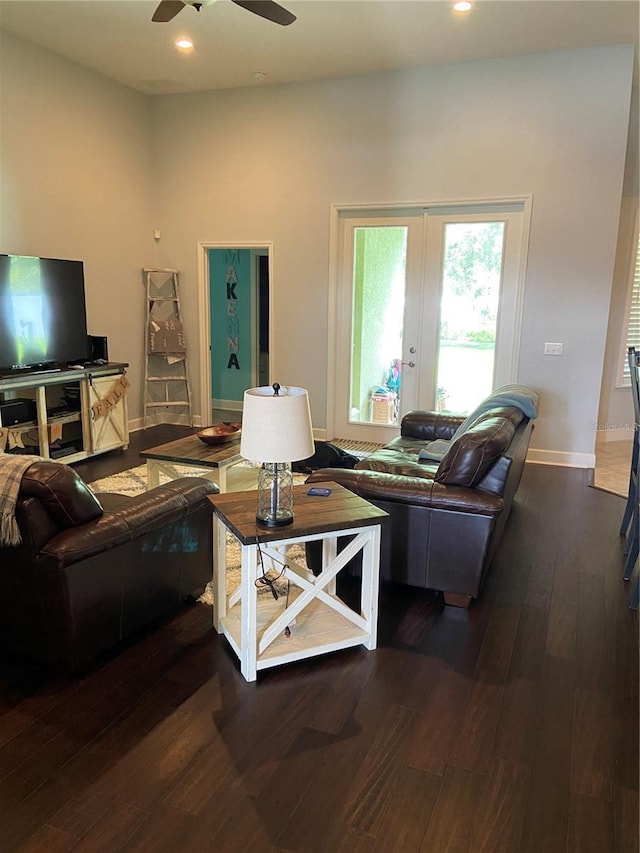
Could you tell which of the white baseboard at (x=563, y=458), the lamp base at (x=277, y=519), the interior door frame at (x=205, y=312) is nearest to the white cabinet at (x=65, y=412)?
the interior door frame at (x=205, y=312)

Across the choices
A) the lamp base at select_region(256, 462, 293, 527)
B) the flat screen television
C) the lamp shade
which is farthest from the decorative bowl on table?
the flat screen television

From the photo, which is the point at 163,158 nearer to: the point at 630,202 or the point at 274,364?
the point at 274,364

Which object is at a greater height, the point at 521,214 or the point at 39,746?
the point at 521,214

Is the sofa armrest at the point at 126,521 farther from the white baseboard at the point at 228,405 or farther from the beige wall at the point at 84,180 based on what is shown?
the white baseboard at the point at 228,405

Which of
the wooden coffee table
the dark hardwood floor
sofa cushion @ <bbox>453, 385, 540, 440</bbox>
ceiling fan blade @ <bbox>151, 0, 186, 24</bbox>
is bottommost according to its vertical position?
the dark hardwood floor

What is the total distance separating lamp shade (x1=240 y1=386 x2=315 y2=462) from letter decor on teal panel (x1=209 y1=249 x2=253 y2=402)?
571 centimetres

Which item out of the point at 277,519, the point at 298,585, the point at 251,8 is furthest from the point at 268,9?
the point at 298,585

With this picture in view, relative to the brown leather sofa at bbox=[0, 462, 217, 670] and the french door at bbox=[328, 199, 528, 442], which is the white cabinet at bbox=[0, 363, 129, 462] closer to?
the french door at bbox=[328, 199, 528, 442]

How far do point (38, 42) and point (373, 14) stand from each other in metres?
2.90

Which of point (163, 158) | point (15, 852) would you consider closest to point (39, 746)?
point (15, 852)

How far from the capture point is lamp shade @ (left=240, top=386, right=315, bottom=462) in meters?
2.28

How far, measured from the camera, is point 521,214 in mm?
5477

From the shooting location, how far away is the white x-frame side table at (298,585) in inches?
91.2

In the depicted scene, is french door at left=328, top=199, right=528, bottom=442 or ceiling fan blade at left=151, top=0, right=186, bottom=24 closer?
ceiling fan blade at left=151, top=0, right=186, bottom=24
